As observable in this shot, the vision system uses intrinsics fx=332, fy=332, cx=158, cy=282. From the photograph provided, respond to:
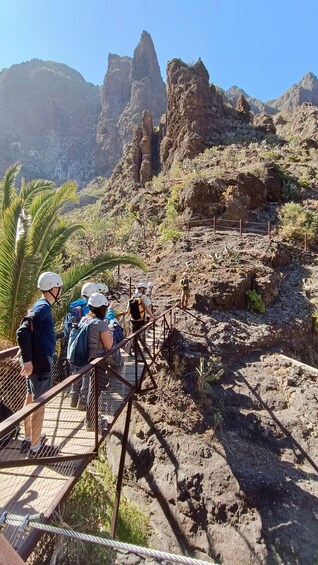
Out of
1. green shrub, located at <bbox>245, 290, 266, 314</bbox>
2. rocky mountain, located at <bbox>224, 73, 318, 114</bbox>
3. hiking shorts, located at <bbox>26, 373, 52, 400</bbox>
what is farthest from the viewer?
rocky mountain, located at <bbox>224, 73, 318, 114</bbox>

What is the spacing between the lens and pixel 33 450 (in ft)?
10.5

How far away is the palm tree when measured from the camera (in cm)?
533

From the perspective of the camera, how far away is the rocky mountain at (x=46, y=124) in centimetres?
9725

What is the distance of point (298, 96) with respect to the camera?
283 ft

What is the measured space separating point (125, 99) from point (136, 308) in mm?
103794

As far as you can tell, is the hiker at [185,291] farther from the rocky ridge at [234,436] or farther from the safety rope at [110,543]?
the safety rope at [110,543]

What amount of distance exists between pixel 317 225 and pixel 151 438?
11681mm

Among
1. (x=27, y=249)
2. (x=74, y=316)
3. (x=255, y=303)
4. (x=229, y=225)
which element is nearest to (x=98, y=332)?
(x=74, y=316)

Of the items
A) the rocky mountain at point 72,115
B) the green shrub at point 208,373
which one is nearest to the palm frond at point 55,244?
the green shrub at point 208,373

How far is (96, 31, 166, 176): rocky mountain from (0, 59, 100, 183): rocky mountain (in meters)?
9.75

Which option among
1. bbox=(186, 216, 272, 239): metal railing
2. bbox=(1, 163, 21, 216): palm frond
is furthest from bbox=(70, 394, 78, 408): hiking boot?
bbox=(186, 216, 272, 239): metal railing

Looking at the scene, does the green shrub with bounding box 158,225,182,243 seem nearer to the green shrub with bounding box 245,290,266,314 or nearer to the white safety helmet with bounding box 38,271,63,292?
the green shrub with bounding box 245,290,266,314

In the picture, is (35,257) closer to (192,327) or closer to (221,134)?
(192,327)

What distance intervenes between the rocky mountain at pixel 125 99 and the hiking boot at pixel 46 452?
84044mm
